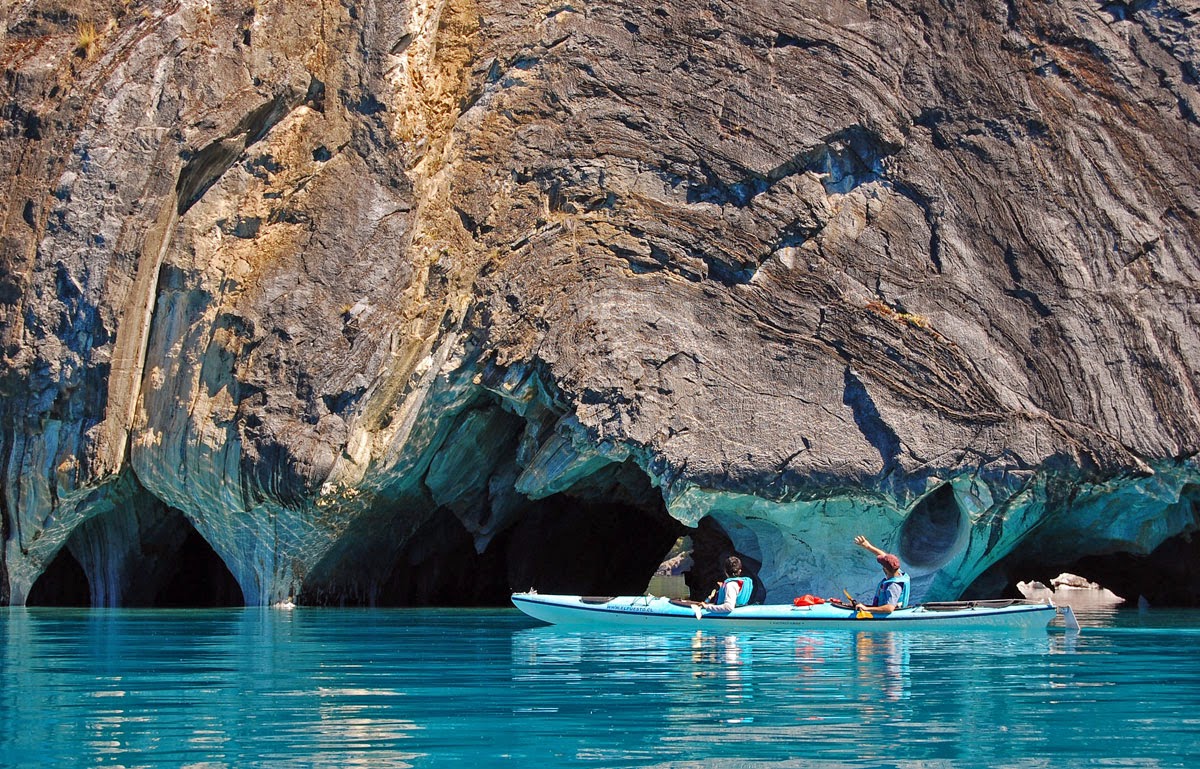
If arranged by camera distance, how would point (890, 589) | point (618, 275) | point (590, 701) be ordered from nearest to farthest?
point (590, 701) → point (890, 589) → point (618, 275)

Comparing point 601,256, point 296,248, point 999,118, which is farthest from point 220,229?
point 999,118

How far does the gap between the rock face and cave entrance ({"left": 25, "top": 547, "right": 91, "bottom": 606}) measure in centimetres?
391

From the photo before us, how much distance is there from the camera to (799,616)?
53.6ft

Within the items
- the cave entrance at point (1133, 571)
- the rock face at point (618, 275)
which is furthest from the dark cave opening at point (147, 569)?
the cave entrance at point (1133, 571)

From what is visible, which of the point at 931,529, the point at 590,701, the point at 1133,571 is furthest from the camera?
the point at 1133,571

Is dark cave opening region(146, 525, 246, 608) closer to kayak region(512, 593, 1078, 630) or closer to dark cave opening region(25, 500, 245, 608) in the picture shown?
dark cave opening region(25, 500, 245, 608)

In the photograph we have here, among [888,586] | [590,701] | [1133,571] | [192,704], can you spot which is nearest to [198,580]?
[888,586]

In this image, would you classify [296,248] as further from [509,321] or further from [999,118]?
[999,118]

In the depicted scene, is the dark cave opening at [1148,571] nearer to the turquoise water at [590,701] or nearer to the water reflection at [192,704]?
the turquoise water at [590,701]

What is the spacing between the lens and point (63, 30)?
2359 cm

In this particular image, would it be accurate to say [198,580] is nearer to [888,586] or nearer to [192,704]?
[888,586]

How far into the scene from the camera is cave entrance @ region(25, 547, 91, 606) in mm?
26453

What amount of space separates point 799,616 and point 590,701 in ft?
27.3

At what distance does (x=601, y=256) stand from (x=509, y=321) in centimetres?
189
